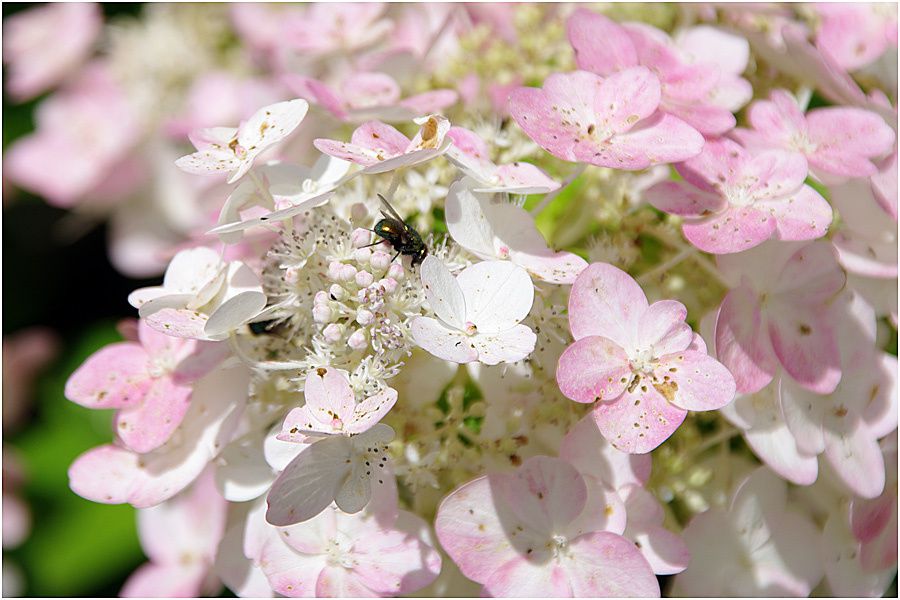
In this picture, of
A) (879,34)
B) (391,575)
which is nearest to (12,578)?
(391,575)

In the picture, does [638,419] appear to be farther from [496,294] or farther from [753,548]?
[753,548]

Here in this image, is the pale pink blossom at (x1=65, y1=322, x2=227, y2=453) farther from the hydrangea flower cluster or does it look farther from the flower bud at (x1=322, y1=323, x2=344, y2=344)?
the flower bud at (x1=322, y1=323, x2=344, y2=344)

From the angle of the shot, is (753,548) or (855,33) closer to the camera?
(753,548)

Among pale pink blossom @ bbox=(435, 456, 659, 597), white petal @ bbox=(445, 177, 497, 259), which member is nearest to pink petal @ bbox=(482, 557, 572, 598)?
pale pink blossom @ bbox=(435, 456, 659, 597)

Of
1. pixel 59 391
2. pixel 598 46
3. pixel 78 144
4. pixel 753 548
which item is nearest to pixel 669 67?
pixel 598 46

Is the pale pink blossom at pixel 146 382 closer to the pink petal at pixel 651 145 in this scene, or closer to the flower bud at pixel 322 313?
the flower bud at pixel 322 313

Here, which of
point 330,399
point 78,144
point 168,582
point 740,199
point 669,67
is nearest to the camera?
point 330,399
